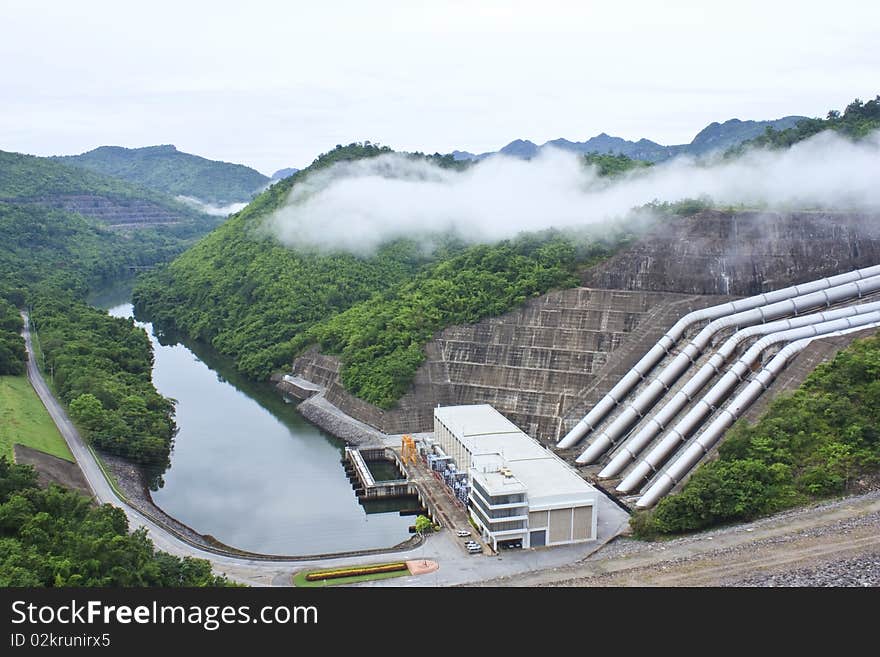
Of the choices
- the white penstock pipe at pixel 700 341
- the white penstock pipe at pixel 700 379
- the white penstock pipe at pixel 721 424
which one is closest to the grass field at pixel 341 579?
the white penstock pipe at pixel 721 424

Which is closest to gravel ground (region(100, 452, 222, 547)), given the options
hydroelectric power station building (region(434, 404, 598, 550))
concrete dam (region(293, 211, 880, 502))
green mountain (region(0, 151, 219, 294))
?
hydroelectric power station building (region(434, 404, 598, 550))

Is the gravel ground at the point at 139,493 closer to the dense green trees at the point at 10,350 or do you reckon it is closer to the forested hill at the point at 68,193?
the dense green trees at the point at 10,350

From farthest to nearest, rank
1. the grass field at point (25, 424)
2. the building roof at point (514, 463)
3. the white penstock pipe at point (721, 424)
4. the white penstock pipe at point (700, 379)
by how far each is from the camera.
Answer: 1. the grass field at point (25, 424)
2. the white penstock pipe at point (700, 379)
3. the white penstock pipe at point (721, 424)
4. the building roof at point (514, 463)

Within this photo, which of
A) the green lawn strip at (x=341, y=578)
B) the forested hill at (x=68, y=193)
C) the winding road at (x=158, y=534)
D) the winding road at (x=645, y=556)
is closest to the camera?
the winding road at (x=645, y=556)

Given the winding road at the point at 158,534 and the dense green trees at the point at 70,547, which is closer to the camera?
the dense green trees at the point at 70,547

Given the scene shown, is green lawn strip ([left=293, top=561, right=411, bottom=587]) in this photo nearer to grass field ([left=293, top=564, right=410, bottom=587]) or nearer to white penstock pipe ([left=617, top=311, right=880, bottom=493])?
grass field ([left=293, top=564, right=410, bottom=587])

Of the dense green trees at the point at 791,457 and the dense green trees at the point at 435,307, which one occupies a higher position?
the dense green trees at the point at 435,307

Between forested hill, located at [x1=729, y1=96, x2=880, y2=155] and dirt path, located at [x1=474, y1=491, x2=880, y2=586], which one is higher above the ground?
forested hill, located at [x1=729, y1=96, x2=880, y2=155]

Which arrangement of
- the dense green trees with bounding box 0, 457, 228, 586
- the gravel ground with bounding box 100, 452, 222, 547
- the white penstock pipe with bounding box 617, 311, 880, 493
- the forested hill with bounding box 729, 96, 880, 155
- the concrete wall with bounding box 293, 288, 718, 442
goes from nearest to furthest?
1. the dense green trees with bounding box 0, 457, 228, 586
2. the gravel ground with bounding box 100, 452, 222, 547
3. the white penstock pipe with bounding box 617, 311, 880, 493
4. the concrete wall with bounding box 293, 288, 718, 442
5. the forested hill with bounding box 729, 96, 880, 155
